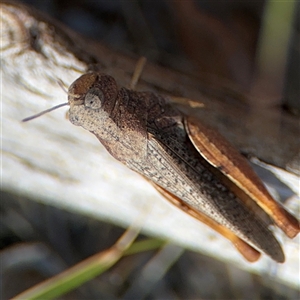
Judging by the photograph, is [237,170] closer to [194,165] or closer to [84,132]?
[194,165]

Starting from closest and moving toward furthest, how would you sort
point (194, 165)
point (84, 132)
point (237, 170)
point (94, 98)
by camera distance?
point (94, 98), point (237, 170), point (194, 165), point (84, 132)

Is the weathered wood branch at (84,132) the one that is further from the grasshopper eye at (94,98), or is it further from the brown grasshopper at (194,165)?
the grasshopper eye at (94,98)

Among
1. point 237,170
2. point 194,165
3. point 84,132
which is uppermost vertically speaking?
point 237,170

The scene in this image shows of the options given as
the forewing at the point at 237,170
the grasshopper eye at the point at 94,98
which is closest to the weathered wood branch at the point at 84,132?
the forewing at the point at 237,170

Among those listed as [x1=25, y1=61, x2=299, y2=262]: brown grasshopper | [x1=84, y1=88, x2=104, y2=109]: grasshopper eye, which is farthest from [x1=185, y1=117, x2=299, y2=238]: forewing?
[x1=84, y1=88, x2=104, y2=109]: grasshopper eye

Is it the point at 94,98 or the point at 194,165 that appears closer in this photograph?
the point at 94,98

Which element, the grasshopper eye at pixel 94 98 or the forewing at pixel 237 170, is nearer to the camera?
the grasshopper eye at pixel 94 98

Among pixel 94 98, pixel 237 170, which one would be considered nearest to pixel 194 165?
pixel 237 170
